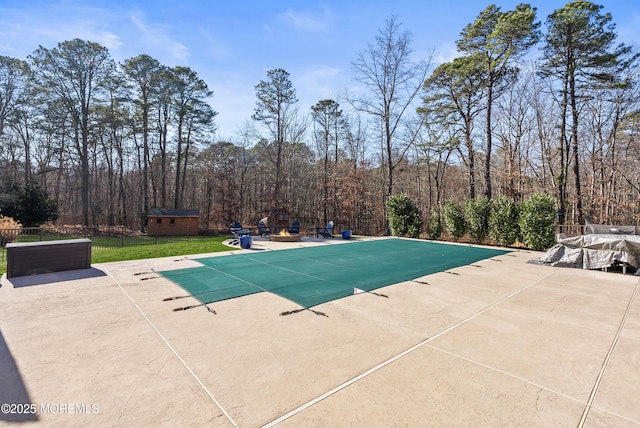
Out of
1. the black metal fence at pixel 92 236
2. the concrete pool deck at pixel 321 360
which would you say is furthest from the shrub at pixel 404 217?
the black metal fence at pixel 92 236

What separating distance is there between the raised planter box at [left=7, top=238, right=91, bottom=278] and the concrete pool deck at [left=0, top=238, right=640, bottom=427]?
1.27 m

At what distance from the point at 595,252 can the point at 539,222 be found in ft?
9.15

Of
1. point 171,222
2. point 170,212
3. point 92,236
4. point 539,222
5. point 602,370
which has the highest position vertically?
point 170,212

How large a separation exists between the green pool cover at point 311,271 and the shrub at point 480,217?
1.90 m

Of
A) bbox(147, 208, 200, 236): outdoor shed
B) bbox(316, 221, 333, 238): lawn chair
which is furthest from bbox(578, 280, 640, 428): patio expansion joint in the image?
bbox(147, 208, 200, 236): outdoor shed

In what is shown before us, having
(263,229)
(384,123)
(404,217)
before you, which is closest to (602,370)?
(404,217)

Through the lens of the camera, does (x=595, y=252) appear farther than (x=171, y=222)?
No

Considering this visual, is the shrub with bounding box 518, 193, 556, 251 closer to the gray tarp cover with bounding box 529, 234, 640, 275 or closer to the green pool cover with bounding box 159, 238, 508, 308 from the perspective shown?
the green pool cover with bounding box 159, 238, 508, 308

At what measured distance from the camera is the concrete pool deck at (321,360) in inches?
71.4

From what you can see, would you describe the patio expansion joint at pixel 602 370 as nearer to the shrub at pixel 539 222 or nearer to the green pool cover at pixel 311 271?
the green pool cover at pixel 311 271

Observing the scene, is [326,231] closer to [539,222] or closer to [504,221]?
[504,221]

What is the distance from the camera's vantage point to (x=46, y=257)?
5.55 meters

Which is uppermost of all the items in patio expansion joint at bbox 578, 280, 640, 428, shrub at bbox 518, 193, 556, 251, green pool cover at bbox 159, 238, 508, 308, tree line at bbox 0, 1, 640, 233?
tree line at bbox 0, 1, 640, 233

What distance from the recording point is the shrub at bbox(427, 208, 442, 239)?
12.0 meters
